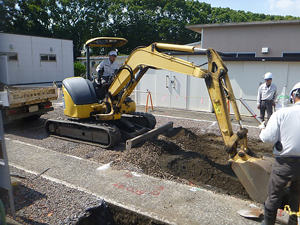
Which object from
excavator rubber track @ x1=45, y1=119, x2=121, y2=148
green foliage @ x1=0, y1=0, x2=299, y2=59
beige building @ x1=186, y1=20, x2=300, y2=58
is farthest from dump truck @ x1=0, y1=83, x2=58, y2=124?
green foliage @ x1=0, y1=0, x2=299, y2=59

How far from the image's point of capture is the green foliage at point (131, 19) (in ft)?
127

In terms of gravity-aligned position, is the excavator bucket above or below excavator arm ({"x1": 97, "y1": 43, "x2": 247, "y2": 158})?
below

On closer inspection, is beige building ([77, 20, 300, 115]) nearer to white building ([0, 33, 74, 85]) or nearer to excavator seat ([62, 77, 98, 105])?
excavator seat ([62, 77, 98, 105])

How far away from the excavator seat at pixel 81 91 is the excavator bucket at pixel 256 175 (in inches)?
189

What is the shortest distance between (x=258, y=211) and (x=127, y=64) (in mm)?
4639

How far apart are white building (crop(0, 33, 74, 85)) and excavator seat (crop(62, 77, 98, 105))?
41.5 feet

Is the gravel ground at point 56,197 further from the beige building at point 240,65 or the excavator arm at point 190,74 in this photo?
the beige building at point 240,65

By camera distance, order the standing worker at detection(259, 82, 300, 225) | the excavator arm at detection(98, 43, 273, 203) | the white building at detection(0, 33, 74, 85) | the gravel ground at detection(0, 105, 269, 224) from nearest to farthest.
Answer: the standing worker at detection(259, 82, 300, 225) < the gravel ground at detection(0, 105, 269, 224) < the excavator arm at detection(98, 43, 273, 203) < the white building at detection(0, 33, 74, 85)

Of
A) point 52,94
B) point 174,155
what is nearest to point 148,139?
point 174,155

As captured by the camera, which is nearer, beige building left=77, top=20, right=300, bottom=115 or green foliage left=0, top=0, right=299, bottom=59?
beige building left=77, top=20, right=300, bottom=115

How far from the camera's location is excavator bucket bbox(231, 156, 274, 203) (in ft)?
12.7

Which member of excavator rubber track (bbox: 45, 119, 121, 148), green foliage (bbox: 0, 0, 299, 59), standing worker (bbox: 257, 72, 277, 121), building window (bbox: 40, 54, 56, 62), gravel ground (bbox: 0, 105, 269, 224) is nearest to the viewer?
gravel ground (bbox: 0, 105, 269, 224)

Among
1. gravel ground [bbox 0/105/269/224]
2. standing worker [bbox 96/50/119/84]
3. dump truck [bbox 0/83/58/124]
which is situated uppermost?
standing worker [bbox 96/50/119/84]

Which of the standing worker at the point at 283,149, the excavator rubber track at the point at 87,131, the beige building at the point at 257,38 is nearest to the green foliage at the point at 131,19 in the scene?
the beige building at the point at 257,38
